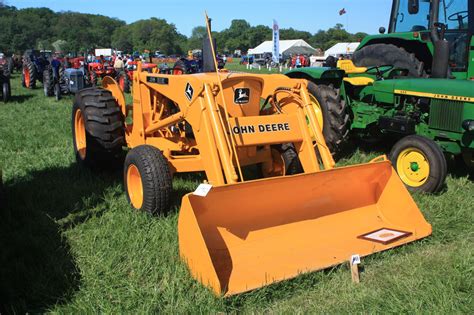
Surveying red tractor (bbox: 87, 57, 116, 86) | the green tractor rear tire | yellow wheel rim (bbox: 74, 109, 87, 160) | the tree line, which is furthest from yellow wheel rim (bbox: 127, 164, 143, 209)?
the tree line

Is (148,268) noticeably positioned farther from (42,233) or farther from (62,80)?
(62,80)

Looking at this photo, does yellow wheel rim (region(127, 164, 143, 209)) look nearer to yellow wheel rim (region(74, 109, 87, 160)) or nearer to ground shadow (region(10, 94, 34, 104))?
yellow wheel rim (region(74, 109, 87, 160))

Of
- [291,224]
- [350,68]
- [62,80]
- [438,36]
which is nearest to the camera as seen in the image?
[291,224]

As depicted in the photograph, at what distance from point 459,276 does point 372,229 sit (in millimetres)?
807

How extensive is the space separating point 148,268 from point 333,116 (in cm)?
369

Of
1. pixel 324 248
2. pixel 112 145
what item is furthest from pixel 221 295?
pixel 112 145

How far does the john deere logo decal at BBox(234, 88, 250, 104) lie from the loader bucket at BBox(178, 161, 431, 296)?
1132mm

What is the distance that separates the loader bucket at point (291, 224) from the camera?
10.2 ft

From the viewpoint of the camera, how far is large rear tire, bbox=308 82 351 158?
6148 millimetres

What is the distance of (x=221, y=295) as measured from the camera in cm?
288

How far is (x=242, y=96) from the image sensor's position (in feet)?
14.5

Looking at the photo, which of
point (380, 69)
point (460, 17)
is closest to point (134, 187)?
point (380, 69)

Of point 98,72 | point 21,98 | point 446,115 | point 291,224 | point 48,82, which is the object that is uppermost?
point 98,72

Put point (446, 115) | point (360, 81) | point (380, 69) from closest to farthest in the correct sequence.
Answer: point (446, 115) → point (360, 81) → point (380, 69)
